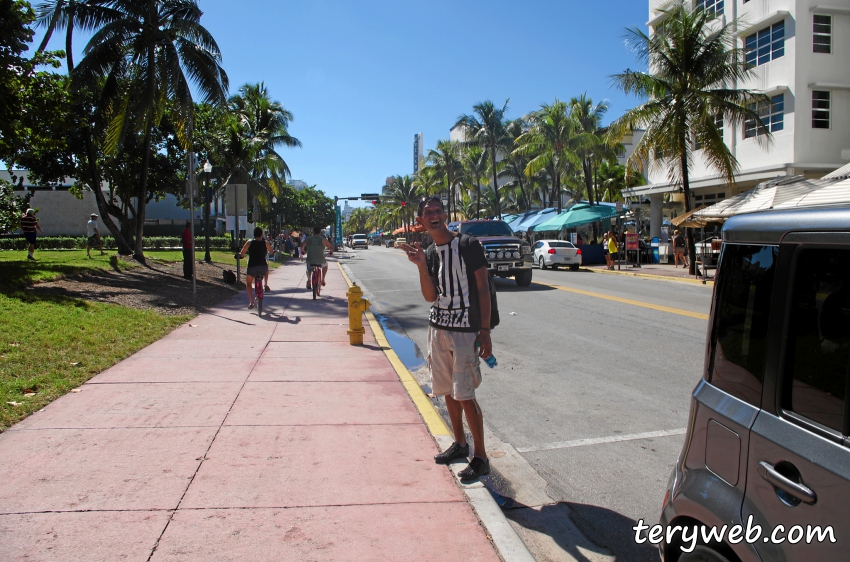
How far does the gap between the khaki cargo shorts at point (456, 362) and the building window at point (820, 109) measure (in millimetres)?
27497

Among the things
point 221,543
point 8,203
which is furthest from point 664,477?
point 8,203

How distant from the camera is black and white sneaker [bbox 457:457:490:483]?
14.6 ft

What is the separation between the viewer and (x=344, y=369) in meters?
8.16

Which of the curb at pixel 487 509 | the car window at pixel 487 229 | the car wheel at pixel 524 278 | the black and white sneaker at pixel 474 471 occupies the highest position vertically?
the car window at pixel 487 229

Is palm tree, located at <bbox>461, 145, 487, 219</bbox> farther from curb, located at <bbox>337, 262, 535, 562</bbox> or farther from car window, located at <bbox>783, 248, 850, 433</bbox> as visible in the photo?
car window, located at <bbox>783, 248, 850, 433</bbox>

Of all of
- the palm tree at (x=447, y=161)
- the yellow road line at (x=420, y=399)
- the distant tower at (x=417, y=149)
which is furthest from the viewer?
the distant tower at (x=417, y=149)

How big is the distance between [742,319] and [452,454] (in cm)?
286

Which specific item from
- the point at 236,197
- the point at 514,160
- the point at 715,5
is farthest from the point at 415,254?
the point at 514,160

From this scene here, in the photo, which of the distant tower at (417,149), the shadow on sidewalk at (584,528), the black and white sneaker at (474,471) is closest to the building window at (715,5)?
the black and white sneaker at (474,471)

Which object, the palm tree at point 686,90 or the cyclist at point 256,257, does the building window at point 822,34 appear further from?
the cyclist at point 256,257

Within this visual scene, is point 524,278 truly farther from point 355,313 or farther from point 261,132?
point 261,132

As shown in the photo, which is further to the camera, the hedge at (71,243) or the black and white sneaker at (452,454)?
the hedge at (71,243)

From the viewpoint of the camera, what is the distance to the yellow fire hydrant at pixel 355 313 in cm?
980

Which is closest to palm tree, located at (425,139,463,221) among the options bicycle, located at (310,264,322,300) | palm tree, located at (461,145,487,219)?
palm tree, located at (461,145,487,219)
